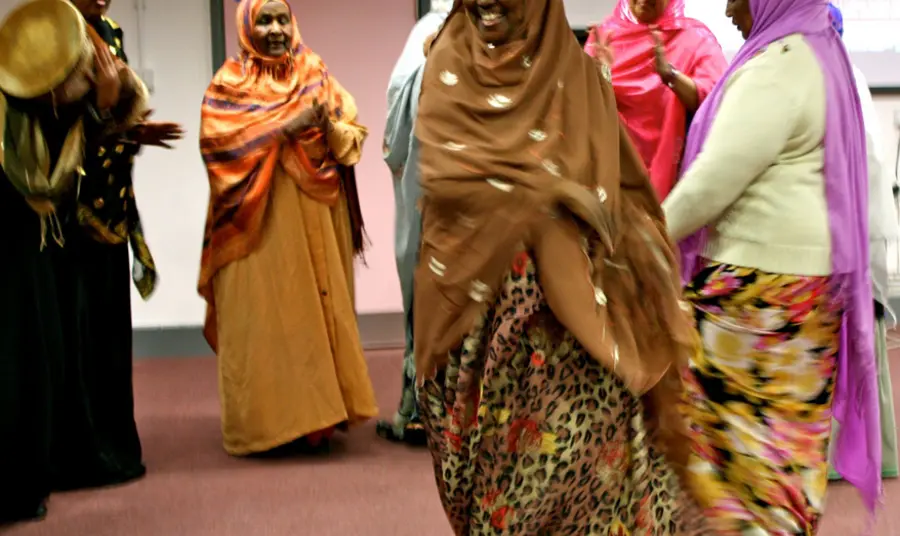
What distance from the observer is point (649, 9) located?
113 inches

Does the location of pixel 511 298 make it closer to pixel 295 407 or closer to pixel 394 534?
pixel 394 534

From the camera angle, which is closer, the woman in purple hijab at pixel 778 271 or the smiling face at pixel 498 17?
the smiling face at pixel 498 17

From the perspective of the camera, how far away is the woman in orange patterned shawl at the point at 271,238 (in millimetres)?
3252

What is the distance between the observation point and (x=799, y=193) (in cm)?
196

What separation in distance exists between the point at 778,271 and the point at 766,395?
0.83 feet

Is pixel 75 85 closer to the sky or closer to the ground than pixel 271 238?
closer to the sky

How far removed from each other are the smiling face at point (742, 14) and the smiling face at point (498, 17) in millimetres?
708

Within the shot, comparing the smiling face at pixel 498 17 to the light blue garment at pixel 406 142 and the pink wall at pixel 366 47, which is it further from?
the pink wall at pixel 366 47

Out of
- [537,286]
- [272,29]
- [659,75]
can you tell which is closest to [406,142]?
[272,29]

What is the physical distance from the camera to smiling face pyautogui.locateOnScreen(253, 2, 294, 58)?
331 centimetres

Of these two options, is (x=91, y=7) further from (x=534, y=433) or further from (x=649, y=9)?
(x=534, y=433)

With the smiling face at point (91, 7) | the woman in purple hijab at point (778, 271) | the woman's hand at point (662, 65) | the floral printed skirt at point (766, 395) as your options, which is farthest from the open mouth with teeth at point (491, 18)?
the smiling face at point (91, 7)

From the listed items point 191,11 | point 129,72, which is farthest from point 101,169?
point 191,11

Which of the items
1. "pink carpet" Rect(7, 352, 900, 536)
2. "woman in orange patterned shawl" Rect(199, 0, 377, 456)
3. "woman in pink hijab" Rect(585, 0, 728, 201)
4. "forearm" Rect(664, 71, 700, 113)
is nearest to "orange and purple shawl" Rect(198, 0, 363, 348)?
"woman in orange patterned shawl" Rect(199, 0, 377, 456)
